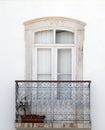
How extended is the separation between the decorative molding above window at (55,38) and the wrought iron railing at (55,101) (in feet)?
1.24

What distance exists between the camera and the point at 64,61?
14.8 m

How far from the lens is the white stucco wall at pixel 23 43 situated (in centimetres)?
1430

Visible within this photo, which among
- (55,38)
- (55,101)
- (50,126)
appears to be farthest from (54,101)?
(55,38)

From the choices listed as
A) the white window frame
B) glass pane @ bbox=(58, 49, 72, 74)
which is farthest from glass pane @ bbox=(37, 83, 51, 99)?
glass pane @ bbox=(58, 49, 72, 74)

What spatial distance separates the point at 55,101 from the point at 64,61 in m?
1.27

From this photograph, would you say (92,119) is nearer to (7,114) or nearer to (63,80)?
(63,80)

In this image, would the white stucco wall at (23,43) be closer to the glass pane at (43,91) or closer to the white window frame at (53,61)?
the white window frame at (53,61)

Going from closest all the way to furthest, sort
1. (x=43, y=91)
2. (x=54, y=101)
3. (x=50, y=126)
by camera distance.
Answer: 1. (x=50, y=126)
2. (x=54, y=101)
3. (x=43, y=91)

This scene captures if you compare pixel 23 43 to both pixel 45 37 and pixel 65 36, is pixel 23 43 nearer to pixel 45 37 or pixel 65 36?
pixel 45 37

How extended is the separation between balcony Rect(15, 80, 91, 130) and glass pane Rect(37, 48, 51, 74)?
1.93ft

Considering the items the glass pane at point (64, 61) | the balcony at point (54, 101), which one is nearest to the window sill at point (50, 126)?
the balcony at point (54, 101)

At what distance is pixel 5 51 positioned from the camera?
14.5m

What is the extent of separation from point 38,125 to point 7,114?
3.70ft

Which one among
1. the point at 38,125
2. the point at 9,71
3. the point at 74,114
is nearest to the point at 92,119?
the point at 74,114
